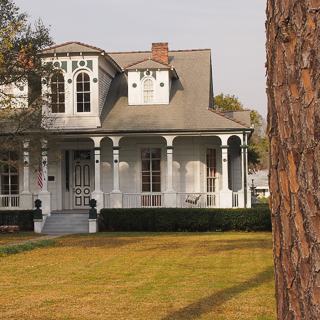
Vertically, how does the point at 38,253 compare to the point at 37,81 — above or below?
below

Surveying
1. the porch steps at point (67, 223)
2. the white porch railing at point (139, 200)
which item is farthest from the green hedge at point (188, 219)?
the white porch railing at point (139, 200)

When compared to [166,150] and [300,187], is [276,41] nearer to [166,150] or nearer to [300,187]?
[300,187]

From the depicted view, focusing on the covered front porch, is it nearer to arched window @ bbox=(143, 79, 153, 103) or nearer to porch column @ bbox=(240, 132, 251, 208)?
porch column @ bbox=(240, 132, 251, 208)

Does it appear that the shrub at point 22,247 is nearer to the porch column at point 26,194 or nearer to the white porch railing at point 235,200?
the porch column at point 26,194

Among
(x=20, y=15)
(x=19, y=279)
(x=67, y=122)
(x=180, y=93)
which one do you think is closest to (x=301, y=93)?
(x=19, y=279)

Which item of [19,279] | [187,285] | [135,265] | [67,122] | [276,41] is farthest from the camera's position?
[67,122]

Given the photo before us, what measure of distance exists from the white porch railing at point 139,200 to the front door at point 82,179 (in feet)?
7.89

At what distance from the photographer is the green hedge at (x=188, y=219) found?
22281mm

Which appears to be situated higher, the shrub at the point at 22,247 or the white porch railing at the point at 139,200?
the white porch railing at the point at 139,200

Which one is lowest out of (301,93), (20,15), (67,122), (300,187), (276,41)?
(300,187)

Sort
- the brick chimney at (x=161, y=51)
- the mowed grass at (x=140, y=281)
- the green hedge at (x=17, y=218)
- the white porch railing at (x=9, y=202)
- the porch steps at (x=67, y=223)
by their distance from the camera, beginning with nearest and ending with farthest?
the mowed grass at (x=140, y=281)
the porch steps at (x=67, y=223)
the green hedge at (x=17, y=218)
the white porch railing at (x=9, y=202)
the brick chimney at (x=161, y=51)

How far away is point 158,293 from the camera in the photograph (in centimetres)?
916

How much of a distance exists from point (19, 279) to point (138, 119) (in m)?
14.3

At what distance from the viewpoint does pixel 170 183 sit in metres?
23.4
